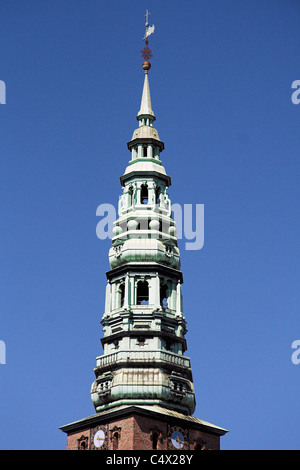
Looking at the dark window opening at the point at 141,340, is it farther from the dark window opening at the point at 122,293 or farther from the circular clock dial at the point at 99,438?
the circular clock dial at the point at 99,438

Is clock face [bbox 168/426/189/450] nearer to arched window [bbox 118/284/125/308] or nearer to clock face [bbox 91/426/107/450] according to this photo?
clock face [bbox 91/426/107/450]

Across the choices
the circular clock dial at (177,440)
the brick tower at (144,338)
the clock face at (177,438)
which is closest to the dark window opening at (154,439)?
the brick tower at (144,338)

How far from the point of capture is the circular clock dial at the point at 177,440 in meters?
101

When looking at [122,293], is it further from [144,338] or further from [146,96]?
[146,96]

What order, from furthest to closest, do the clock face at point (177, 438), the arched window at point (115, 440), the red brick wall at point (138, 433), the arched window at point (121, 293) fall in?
the arched window at point (121, 293) → the clock face at point (177, 438) → the arched window at point (115, 440) → the red brick wall at point (138, 433)

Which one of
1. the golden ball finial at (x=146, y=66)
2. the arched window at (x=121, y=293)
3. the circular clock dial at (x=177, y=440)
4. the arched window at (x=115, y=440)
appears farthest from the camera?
the golden ball finial at (x=146, y=66)

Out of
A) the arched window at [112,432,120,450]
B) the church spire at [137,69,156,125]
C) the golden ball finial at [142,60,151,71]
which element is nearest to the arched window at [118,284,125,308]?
the arched window at [112,432,120,450]

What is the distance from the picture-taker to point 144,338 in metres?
108

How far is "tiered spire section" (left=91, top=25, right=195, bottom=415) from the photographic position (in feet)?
343
